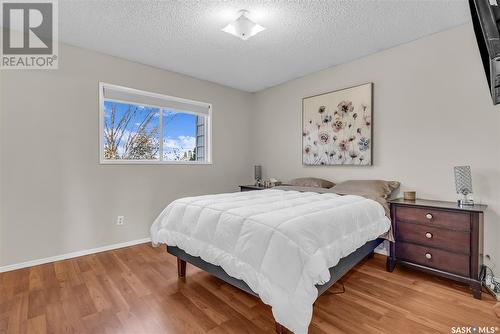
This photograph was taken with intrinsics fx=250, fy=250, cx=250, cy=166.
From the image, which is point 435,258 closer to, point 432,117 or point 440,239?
point 440,239

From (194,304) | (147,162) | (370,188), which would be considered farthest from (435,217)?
(147,162)

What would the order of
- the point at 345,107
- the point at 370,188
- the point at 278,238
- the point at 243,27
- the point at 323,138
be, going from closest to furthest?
the point at 278,238 → the point at 243,27 → the point at 370,188 → the point at 345,107 → the point at 323,138

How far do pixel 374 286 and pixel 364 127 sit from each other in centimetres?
183

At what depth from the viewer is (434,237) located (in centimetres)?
224

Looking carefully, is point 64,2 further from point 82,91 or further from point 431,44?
point 431,44

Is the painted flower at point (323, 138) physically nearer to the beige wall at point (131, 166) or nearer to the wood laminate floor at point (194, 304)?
the beige wall at point (131, 166)

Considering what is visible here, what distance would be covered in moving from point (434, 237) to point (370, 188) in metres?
0.73

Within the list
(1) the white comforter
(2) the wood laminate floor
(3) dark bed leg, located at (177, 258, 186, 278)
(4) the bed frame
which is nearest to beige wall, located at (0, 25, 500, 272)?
(2) the wood laminate floor

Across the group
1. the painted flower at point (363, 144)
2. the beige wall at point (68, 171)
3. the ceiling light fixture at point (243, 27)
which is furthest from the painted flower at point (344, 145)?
the beige wall at point (68, 171)

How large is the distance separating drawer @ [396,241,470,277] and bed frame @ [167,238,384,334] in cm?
24

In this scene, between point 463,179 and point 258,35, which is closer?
point 463,179

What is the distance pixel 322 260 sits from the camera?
4.98 ft

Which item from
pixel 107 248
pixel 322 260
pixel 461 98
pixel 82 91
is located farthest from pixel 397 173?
pixel 82 91

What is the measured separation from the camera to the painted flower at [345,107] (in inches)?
129
